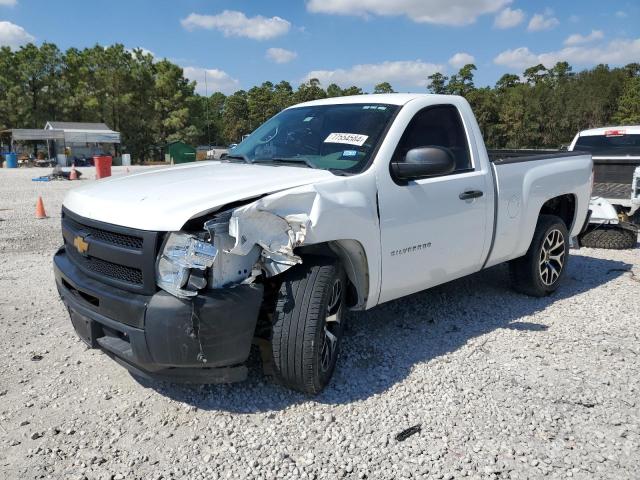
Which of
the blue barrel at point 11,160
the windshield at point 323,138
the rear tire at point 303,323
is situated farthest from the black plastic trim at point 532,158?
the blue barrel at point 11,160

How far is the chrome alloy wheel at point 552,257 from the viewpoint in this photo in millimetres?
5309

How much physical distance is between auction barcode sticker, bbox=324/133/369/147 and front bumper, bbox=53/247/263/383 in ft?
4.66

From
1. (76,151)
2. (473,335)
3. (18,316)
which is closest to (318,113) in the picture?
(473,335)

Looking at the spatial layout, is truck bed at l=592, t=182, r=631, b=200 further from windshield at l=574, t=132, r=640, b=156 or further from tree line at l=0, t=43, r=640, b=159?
tree line at l=0, t=43, r=640, b=159

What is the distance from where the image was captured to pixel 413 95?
4.17 meters

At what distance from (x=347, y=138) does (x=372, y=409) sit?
1904mm

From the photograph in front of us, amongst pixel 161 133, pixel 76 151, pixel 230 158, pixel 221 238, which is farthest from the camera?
pixel 161 133

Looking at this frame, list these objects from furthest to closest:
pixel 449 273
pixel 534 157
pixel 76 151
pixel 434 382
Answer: pixel 76 151, pixel 534 157, pixel 449 273, pixel 434 382

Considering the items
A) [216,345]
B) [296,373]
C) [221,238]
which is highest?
[221,238]

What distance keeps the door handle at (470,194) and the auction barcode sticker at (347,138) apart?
94cm

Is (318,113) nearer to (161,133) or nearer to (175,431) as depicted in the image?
(175,431)

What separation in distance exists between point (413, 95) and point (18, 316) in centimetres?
399

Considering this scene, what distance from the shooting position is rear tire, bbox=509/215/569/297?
517 centimetres

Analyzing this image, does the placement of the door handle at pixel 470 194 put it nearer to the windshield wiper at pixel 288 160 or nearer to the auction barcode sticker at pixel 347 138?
the auction barcode sticker at pixel 347 138
